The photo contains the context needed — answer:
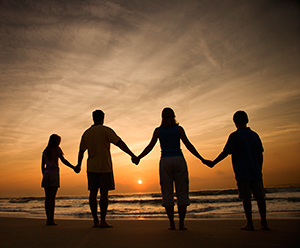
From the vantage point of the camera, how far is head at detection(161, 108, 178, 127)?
442 centimetres

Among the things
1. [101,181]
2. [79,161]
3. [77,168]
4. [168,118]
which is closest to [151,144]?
[168,118]

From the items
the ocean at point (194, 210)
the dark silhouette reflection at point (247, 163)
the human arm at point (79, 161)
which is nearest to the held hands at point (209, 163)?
the dark silhouette reflection at point (247, 163)

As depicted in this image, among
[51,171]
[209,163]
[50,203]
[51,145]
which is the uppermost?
[51,145]

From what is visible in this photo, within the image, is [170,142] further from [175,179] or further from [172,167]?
[175,179]

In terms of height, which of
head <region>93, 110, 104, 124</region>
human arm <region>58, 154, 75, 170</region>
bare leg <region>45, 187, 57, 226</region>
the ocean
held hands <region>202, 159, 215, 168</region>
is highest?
head <region>93, 110, 104, 124</region>

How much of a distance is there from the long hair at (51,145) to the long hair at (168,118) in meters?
2.91

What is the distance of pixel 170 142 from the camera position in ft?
14.1

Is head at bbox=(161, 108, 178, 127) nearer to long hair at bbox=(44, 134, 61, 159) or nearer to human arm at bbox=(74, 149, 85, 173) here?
human arm at bbox=(74, 149, 85, 173)

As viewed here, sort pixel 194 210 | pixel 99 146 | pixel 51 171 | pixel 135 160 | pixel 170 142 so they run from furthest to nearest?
pixel 194 210 → pixel 51 171 → pixel 135 160 → pixel 99 146 → pixel 170 142

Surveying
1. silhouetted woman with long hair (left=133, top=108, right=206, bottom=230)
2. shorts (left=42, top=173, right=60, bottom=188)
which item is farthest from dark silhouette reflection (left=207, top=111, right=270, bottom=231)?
shorts (left=42, top=173, right=60, bottom=188)

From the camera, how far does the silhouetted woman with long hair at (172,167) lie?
13.5 feet

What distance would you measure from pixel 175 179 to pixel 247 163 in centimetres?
125

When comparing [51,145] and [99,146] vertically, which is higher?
[51,145]

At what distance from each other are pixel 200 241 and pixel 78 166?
325 centimetres
